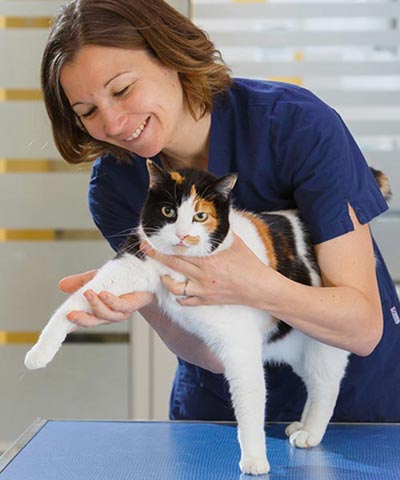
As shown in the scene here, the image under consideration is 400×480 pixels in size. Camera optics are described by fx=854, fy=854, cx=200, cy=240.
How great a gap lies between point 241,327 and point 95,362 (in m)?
1.60

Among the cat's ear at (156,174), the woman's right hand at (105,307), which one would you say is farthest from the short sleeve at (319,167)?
the woman's right hand at (105,307)

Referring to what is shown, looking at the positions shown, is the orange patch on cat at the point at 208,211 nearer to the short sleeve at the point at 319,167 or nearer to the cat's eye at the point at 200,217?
the cat's eye at the point at 200,217

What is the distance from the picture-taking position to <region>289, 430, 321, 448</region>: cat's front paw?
1476 millimetres

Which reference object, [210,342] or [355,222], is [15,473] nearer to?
[210,342]

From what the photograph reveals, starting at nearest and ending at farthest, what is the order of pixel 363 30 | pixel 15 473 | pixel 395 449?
pixel 15 473, pixel 395 449, pixel 363 30

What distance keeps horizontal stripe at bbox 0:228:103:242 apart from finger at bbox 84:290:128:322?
152 centimetres

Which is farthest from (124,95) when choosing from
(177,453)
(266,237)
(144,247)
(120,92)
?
(177,453)

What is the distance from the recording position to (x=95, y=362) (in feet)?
9.52

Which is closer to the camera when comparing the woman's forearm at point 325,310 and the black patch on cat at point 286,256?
the woman's forearm at point 325,310

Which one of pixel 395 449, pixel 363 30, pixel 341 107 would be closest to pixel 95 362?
pixel 341 107

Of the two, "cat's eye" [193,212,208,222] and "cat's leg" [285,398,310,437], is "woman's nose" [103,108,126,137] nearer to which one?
"cat's eye" [193,212,208,222]

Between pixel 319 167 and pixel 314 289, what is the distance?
0.69ft

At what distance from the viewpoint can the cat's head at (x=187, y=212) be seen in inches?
→ 52.4

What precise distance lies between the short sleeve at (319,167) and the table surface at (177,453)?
368 mm
